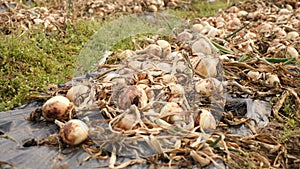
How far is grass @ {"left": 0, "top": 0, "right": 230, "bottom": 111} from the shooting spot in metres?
2.98

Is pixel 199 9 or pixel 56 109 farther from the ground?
pixel 56 109

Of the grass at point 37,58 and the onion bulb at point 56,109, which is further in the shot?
the grass at point 37,58

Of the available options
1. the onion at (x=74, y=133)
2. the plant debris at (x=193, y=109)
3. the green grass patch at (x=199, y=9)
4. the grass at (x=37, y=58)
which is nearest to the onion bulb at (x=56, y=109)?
the plant debris at (x=193, y=109)

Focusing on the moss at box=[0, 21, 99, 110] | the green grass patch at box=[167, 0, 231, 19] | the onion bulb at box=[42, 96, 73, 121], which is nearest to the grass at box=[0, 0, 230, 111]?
the moss at box=[0, 21, 99, 110]

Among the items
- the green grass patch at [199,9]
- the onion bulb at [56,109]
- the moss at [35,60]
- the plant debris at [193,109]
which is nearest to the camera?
the plant debris at [193,109]

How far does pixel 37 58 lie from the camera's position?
3459 mm

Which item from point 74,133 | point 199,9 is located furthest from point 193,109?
point 199,9

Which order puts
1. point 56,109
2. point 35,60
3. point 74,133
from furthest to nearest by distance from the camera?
point 35,60
point 56,109
point 74,133

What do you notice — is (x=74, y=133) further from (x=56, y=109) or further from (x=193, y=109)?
(x=193, y=109)

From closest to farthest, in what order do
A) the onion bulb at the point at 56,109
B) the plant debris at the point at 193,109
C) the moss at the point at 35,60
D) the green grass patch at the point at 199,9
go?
1. the plant debris at the point at 193,109
2. the onion bulb at the point at 56,109
3. the moss at the point at 35,60
4. the green grass patch at the point at 199,9

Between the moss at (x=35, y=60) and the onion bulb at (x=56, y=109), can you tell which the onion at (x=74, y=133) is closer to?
the onion bulb at (x=56, y=109)

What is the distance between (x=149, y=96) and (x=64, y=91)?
0.58 metres

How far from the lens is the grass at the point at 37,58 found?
2.98 metres

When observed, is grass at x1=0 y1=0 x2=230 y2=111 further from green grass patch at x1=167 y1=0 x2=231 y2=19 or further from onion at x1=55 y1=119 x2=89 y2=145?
green grass patch at x1=167 y1=0 x2=231 y2=19
